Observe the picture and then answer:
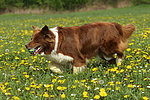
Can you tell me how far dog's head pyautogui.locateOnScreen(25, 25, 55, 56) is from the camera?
3316 mm

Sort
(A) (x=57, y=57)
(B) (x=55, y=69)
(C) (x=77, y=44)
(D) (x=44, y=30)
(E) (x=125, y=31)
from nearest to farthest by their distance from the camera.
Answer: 1. (D) (x=44, y=30)
2. (A) (x=57, y=57)
3. (C) (x=77, y=44)
4. (B) (x=55, y=69)
5. (E) (x=125, y=31)

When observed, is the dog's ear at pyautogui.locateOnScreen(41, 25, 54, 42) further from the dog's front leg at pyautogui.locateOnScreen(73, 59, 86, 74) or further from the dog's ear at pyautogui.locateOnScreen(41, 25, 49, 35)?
the dog's front leg at pyautogui.locateOnScreen(73, 59, 86, 74)

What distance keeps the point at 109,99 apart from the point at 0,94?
1.79m

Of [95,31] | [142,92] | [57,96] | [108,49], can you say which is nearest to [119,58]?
[108,49]

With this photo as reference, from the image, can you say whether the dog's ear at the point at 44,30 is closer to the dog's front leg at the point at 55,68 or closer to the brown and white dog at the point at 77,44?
the brown and white dog at the point at 77,44

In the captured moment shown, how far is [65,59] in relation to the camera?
3.54 m

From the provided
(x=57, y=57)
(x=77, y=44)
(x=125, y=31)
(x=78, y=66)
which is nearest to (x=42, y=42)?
(x=57, y=57)

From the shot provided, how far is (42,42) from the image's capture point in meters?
3.35

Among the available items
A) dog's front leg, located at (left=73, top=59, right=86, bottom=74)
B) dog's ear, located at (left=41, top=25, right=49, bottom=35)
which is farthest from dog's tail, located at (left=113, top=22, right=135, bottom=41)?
dog's ear, located at (left=41, top=25, right=49, bottom=35)

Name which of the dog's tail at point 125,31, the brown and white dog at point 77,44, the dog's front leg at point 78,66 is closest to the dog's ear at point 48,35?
the brown and white dog at point 77,44

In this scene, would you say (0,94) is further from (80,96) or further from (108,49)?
(108,49)

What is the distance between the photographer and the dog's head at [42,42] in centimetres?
332

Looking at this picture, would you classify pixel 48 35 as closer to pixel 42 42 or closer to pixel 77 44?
pixel 42 42

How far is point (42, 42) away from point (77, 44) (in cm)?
74
